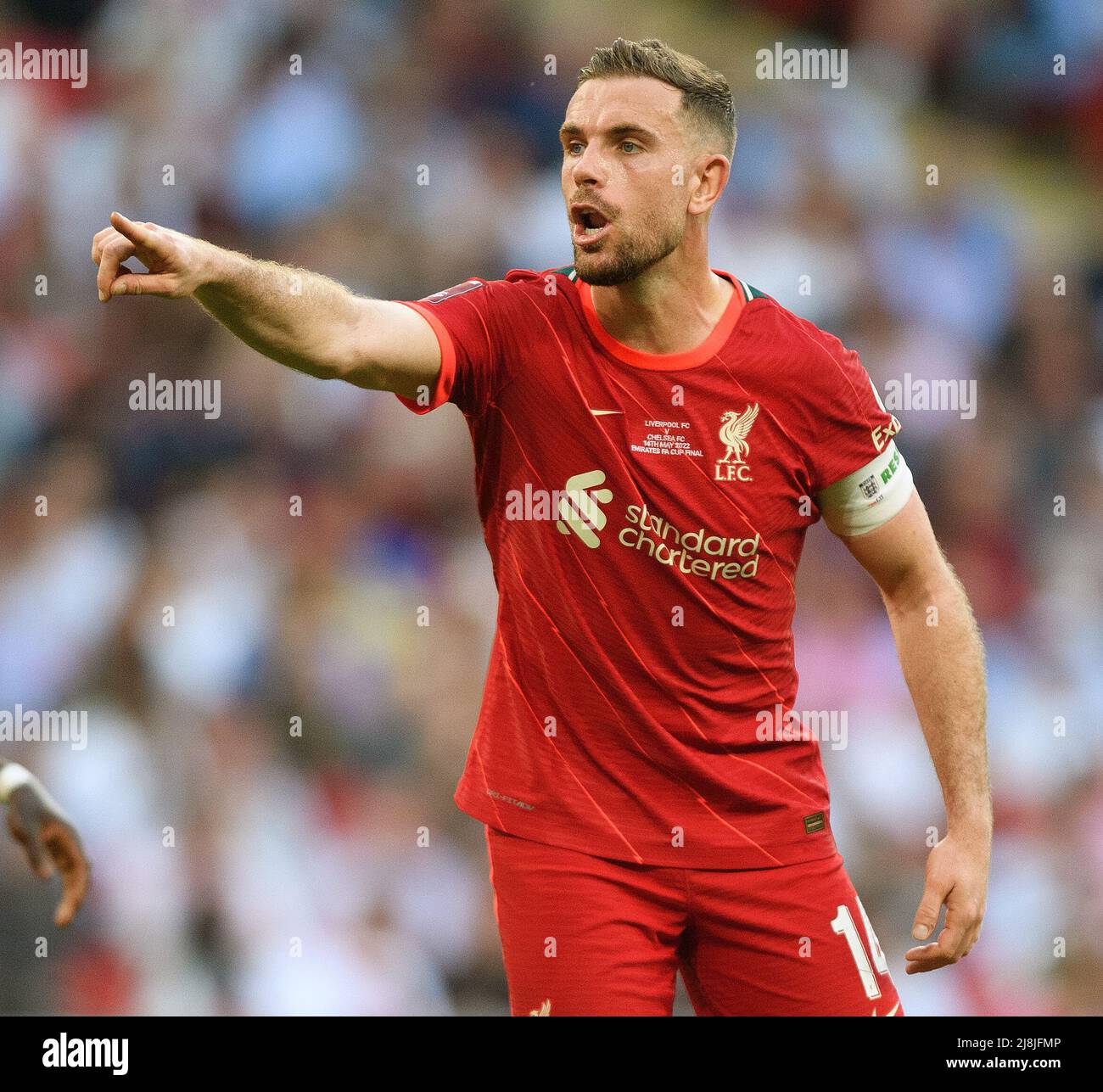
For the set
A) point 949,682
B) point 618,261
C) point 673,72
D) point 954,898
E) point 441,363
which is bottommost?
point 954,898

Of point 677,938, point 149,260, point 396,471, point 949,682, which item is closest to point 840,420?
point 949,682

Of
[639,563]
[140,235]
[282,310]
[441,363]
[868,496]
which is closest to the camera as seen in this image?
[140,235]

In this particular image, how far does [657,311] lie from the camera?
3670 mm

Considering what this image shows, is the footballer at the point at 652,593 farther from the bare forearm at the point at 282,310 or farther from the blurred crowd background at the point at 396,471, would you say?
the blurred crowd background at the point at 396,471

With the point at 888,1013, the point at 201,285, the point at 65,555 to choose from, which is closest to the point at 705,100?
the point at 201,285

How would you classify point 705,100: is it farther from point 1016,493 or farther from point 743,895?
point 1016,493

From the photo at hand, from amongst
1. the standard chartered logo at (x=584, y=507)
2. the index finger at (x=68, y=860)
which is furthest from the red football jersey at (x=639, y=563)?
the index finger at (x=68, y=860)

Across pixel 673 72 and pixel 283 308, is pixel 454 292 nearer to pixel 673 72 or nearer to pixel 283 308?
pixel 283 308

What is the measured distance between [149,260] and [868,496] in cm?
182

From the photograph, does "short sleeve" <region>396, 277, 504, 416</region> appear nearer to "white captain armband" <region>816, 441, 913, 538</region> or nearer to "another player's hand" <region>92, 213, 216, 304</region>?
"another player's hand" <region>92, 213, 216, 304</region>

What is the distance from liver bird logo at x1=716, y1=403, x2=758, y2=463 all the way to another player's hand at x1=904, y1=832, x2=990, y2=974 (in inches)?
41.9

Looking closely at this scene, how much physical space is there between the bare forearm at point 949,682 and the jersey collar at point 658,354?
0.80 m

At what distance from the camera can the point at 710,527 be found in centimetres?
360

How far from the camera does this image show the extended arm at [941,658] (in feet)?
12.6
